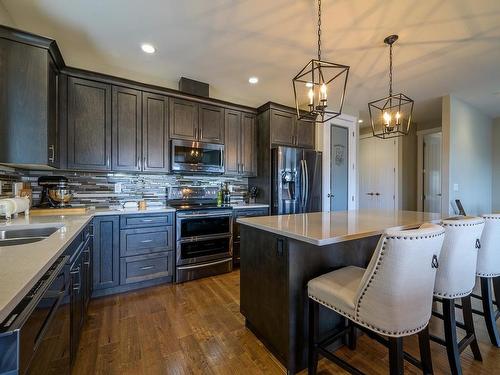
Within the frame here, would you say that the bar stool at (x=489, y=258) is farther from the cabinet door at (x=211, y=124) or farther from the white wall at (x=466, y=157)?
the cabinet door at (x=211, y=124)

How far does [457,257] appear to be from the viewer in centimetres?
134

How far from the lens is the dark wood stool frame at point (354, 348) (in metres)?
1.06

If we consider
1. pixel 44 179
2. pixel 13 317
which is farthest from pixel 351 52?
pixel 44 179

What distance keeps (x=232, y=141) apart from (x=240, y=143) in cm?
14

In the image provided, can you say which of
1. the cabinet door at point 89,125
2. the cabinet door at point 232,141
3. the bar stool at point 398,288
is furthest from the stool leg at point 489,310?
the cabinet door at point 89,125

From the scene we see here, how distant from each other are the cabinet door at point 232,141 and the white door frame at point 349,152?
1.47 metres

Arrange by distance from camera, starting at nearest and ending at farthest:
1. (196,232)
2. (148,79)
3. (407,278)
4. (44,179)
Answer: (407,278) → (44,179) → (196,232) → (148,79)

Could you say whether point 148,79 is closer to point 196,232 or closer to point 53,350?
point 196,232

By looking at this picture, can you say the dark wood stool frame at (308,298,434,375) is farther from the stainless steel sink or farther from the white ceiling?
the white ceiling

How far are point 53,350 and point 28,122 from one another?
1950mm

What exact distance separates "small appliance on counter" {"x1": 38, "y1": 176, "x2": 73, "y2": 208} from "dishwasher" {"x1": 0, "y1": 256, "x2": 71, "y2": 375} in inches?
66.4

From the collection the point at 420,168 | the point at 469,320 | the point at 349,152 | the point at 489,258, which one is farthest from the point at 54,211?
the point at 420,168

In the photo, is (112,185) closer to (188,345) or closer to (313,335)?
(188,345)

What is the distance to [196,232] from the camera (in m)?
2.97
